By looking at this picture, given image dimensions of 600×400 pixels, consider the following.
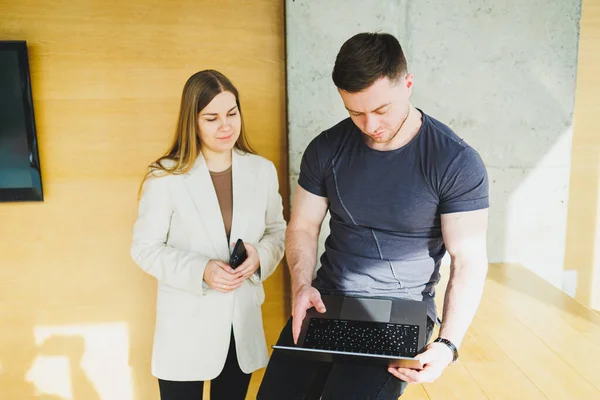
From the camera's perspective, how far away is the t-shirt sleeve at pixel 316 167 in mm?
1919

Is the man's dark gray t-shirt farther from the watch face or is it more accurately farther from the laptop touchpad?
the watch face

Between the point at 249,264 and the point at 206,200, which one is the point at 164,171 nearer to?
the point at 206,200

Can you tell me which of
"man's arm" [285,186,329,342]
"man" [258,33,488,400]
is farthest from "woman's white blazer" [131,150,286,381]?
"man" [258,33,488,400]

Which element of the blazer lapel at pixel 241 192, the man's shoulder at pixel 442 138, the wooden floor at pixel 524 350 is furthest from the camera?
the blazer lapel at pixel 241 192

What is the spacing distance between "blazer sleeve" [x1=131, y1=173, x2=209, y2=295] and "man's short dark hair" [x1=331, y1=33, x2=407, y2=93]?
80 cm

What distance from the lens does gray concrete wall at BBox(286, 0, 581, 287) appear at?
8.38 feet

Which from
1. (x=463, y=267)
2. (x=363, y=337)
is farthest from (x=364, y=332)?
(x=463, y=267)

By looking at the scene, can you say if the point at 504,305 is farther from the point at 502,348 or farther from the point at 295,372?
the point at 295,372

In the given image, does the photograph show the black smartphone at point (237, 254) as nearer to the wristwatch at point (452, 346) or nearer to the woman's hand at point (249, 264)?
the woman's hand at point (249, 264)

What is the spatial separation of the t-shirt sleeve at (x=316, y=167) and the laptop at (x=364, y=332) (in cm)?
38

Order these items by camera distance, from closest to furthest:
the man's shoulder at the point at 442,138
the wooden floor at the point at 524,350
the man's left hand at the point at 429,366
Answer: the man's left hand at the point at 429,366 < the man's shoulder at the point at 442,138 < the wooden floor at the point at 524,350

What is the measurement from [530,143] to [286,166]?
1202 mm

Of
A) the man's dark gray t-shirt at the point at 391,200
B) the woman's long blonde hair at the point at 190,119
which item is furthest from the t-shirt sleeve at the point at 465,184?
the woman's long blonde hair at the point at 190,119

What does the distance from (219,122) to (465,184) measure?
0.89 meters
